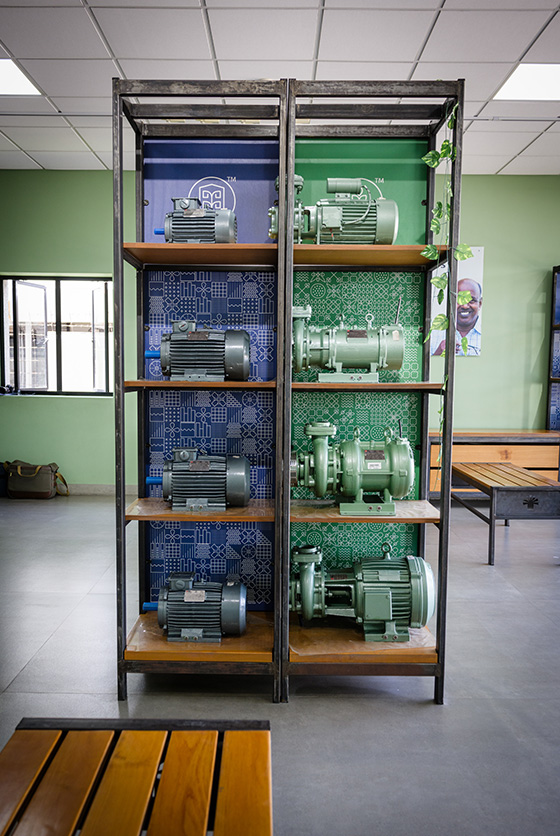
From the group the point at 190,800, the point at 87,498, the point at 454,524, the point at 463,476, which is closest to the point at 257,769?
the point at 190,800

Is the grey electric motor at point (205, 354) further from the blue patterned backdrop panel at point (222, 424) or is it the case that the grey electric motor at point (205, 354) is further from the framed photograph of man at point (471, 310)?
the framed photograph of man at point (471, 310)

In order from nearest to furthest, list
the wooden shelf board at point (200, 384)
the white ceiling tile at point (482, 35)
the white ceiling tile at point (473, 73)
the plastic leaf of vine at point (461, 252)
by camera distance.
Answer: the plastic leaf of vine at point (461, 252), the wooden shelf board at point (200, 384), the white ceiling tile at point (482, 35), the white ceiling tile at point (473, 73)

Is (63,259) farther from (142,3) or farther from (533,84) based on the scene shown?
(533,84)

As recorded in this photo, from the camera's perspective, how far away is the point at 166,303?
3.21m

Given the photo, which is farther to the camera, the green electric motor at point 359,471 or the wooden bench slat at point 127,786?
the green electric motor at point 359,471

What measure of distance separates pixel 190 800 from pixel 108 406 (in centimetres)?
602

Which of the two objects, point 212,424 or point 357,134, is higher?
point 357,134

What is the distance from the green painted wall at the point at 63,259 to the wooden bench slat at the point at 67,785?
5.43m

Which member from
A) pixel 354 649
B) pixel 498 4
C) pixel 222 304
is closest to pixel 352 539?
pixel 354 649

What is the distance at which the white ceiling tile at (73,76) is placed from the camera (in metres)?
4.51

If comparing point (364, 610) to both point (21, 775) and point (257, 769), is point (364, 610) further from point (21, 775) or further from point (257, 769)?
point (21, 775)

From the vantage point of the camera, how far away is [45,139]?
591 cm

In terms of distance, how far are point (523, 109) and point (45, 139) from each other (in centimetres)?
439

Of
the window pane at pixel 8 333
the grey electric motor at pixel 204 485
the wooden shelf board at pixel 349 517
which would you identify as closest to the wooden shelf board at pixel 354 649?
the wooden shelf board at pixel 349 517
